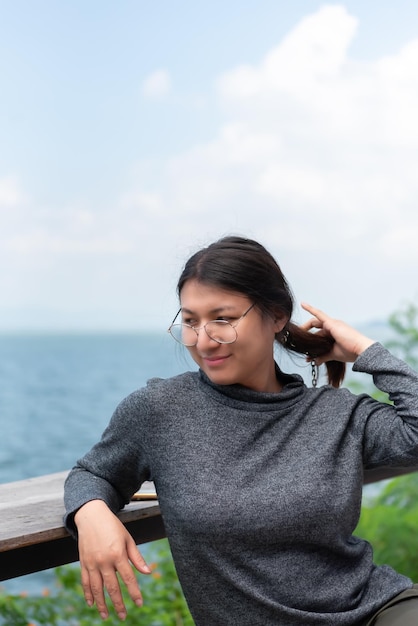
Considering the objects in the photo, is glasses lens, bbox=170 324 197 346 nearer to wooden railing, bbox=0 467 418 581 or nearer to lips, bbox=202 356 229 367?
lips, bbox=202 356 229 367

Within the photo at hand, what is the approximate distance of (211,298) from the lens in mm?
1546

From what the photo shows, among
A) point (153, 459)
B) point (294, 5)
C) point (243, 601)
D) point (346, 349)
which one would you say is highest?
point (294, 5)

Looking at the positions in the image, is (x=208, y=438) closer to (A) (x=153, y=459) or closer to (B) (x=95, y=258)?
(A) (x=153, y=459)

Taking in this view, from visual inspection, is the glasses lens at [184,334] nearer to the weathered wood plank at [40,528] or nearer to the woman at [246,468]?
the woman at [246,468]

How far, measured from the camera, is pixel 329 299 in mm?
21547

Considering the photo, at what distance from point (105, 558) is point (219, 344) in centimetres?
40

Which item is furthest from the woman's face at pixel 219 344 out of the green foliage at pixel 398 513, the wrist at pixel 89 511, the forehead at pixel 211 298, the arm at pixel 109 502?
the green foliage at pixel 398 513

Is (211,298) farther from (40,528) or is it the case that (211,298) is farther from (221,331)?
(40,528)

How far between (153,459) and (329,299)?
2027cm

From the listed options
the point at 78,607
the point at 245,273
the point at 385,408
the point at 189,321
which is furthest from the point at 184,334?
the point at 78,607

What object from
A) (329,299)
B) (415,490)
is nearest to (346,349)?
(415,490)

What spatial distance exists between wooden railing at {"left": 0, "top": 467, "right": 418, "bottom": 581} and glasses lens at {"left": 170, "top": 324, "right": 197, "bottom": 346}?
0.33 meters

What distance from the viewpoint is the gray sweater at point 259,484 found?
1456mm

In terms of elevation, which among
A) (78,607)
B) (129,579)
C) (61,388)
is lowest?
(61,388)
